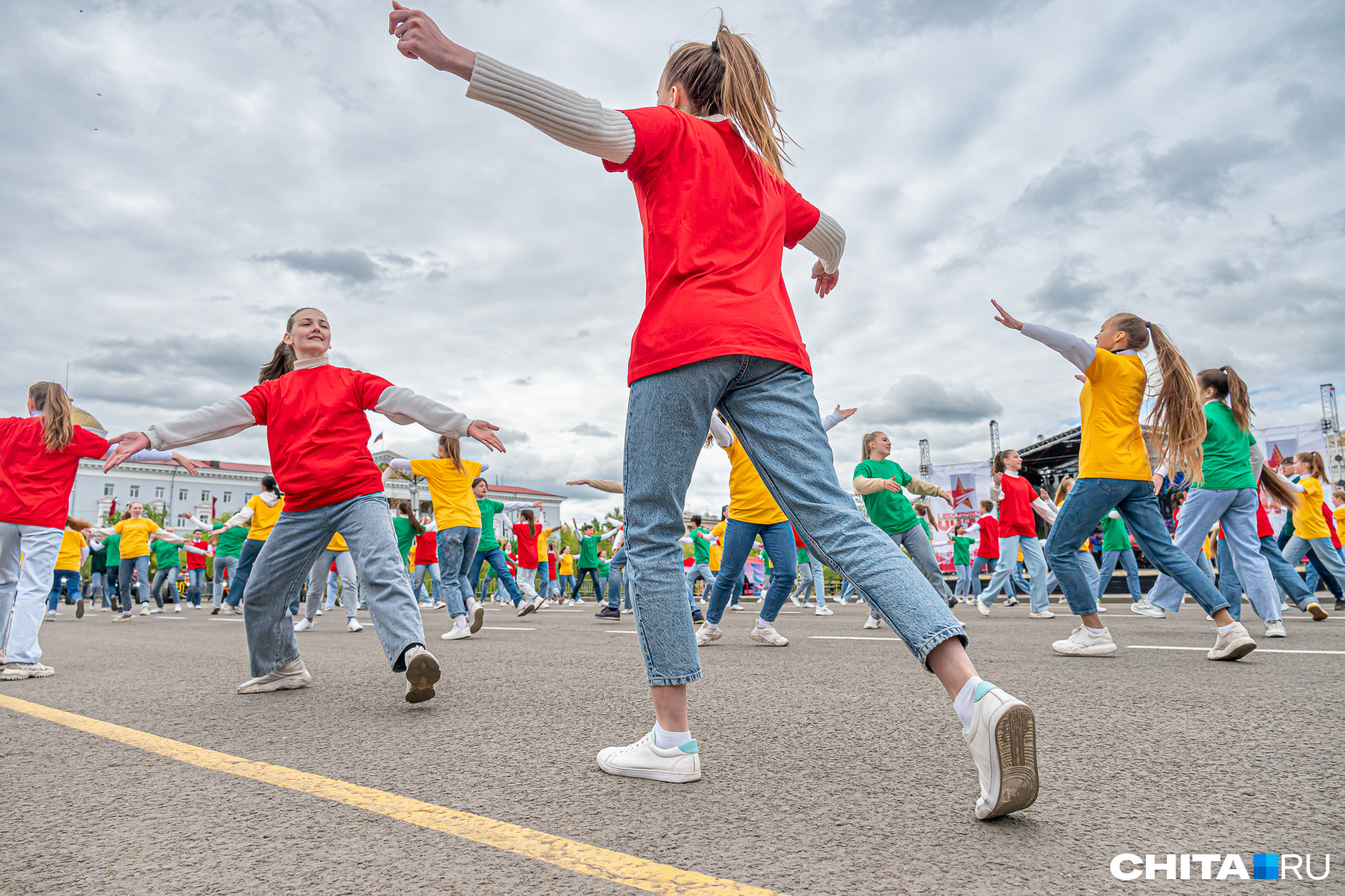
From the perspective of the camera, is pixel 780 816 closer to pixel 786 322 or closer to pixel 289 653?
pixel 786 322

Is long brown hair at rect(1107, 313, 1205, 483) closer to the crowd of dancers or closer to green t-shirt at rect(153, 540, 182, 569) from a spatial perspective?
the crowd of dancers

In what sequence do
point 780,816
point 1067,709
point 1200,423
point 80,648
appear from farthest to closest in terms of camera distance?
point 80,648, point 1200,423, point 1067,709, point 780,816

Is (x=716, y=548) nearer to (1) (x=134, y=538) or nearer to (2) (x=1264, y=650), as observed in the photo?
(1) (x=134, y=538)

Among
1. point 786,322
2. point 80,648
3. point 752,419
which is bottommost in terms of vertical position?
point 80,648

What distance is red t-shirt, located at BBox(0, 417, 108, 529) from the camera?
5.35 metres

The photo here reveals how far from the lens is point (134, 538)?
14.7m

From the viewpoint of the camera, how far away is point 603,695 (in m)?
3.61

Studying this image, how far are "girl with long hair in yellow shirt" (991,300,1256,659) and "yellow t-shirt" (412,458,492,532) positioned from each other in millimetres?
5684

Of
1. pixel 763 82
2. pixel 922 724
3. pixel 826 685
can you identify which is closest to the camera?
pixel 763 82

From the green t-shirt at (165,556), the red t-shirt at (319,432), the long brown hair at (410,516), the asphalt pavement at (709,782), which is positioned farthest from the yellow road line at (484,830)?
the green t-shirt at (165,556)

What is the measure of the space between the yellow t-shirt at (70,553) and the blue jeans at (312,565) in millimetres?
14022

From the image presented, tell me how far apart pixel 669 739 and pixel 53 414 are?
17.9ft

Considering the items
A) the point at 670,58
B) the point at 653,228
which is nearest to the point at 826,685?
the point at 653,228

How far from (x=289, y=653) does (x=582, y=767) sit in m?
2.43
